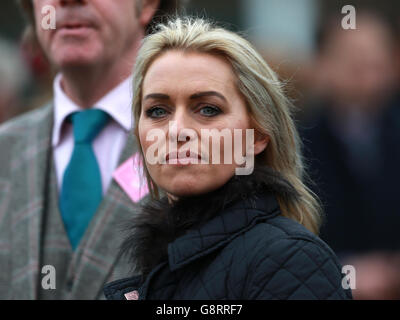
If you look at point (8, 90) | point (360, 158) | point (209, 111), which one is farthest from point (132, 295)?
point (8, 90)

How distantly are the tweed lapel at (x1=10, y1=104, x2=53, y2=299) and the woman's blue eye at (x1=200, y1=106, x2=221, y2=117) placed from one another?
1025mm

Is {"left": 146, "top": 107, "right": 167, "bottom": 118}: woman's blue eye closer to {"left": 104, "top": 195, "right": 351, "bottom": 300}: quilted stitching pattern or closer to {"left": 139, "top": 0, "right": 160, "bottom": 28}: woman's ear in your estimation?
{"left": 104, "top": 195, "right": 351, "bottom": 300}: quilted stitching pattern

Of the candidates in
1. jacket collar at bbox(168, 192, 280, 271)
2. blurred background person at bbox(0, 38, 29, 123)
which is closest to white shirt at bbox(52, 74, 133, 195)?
jacket collar at bbox(168, 192, 280, 271)

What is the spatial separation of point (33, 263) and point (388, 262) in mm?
1959

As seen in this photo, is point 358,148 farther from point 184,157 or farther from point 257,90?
point 184,157

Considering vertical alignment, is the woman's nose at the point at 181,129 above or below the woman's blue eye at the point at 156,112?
below

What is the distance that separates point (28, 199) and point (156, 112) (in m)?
0.98

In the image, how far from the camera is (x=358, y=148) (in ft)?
13.6

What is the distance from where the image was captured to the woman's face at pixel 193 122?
6.84 feet

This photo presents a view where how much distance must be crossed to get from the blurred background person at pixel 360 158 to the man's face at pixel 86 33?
1.21m

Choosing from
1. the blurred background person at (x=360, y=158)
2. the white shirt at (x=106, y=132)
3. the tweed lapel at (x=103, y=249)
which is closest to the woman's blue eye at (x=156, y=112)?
the tweed lapel at (x=103, y=249)

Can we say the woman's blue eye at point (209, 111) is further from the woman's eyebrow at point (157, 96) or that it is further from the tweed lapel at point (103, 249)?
the tweed lapel at point (103, 249)

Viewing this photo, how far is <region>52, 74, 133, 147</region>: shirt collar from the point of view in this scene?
10.0 ft
